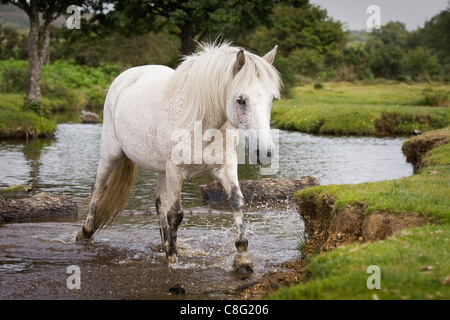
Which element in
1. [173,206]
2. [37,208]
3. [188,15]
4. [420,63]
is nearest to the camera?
[173,206]

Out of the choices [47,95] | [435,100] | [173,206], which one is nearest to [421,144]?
[173,206]

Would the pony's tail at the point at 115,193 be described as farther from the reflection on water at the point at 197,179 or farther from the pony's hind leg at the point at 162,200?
the reflection on water at the point at 197,179

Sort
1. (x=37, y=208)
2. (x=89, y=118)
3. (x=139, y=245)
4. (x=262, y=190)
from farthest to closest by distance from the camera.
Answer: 1. (x=89, y=118)
2. (x=262, y=190)
3. (x=37, y=208)
4. (x=139, y=245)

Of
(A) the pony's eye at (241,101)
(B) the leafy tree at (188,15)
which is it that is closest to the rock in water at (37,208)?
(A) the pony's eye at (241,101)

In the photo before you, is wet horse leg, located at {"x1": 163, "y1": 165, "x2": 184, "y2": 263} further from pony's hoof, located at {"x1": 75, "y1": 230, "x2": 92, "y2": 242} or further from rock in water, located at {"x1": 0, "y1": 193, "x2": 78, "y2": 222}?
rock in water, located at {"x1": 0, "y1": 193, "x2": 78, "y2": 222}

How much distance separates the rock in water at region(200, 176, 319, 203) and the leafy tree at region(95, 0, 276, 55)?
15.7 metres

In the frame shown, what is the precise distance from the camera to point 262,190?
11516 mm

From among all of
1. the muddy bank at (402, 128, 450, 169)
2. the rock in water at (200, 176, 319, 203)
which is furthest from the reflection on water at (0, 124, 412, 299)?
the rock in water at (200, 176, 319, 203)

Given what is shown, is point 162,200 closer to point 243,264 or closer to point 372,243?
point 243,264

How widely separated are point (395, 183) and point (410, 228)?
2164 millimetres

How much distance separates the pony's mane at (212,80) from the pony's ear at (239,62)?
52 mm

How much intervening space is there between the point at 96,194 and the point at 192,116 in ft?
9.04
